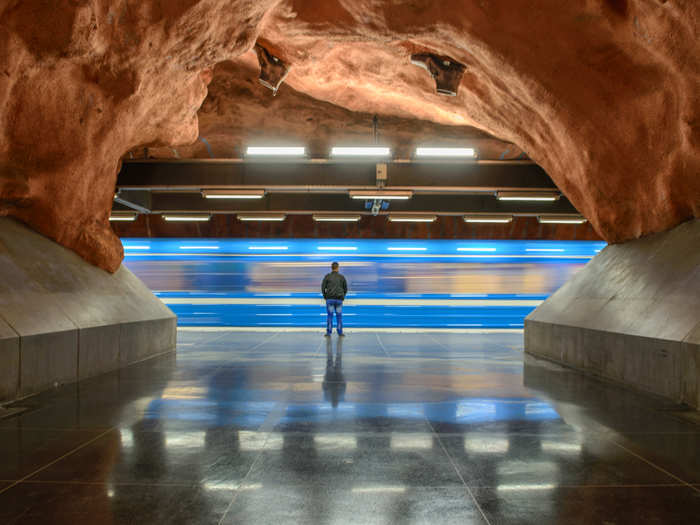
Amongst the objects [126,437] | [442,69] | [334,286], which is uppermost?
[442,69]

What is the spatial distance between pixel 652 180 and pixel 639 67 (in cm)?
177

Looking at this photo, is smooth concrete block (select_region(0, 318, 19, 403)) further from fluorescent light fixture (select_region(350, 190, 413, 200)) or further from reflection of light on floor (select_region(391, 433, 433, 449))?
fluorescent light fixture (select_region(350, 190, 413, 200))

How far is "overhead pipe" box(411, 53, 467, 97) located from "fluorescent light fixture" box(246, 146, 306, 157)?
3.98m

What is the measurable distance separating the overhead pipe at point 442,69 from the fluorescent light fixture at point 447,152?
316 cm

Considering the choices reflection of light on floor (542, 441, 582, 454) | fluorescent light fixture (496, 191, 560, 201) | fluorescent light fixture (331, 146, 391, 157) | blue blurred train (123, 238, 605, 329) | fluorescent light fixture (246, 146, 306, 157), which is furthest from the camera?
blue blurred train (123, 238, 605, 329)

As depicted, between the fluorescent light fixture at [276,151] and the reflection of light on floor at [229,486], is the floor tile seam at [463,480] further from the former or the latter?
the fluorescent light fixture at [276,151]

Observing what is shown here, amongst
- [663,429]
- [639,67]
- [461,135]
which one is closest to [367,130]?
[461,135]

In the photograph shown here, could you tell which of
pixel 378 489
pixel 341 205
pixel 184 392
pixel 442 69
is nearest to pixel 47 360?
pixel 184 392

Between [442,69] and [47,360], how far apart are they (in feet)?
23.4

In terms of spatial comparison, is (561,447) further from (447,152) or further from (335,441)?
(447,152)

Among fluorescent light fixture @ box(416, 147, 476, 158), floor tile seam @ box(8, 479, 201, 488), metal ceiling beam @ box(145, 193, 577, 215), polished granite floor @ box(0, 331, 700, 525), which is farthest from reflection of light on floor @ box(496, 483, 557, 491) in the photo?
metal ceiling beam @ box(145, 193, 577, 215)

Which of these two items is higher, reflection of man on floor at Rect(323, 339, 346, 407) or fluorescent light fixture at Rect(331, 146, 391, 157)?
fluorescent light fixture at Rect(331, 146, 391, 157)

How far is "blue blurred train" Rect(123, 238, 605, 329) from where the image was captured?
696 inches

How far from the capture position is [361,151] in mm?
11109
